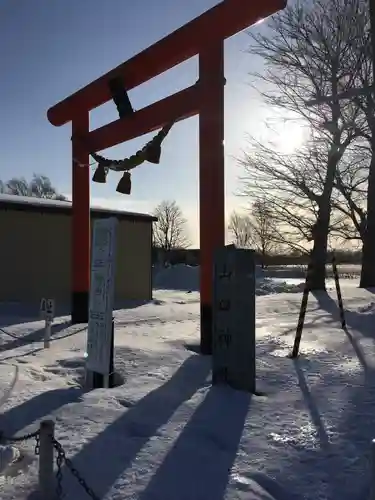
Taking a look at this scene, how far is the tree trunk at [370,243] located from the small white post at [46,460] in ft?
62.6

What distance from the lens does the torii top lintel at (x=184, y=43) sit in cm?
706

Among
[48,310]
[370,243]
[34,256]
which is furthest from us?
[370,243]

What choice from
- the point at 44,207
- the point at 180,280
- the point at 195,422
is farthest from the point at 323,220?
the point at 195,422

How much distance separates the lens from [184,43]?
312 inches

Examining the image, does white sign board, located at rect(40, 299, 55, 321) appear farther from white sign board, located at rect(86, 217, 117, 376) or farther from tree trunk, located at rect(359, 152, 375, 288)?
tree trunk, located at rect(359, 152, 375, 288)

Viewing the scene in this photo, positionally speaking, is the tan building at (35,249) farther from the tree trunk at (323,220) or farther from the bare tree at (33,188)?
the bare tree at (33,188)

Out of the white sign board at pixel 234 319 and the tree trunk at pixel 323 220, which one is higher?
the tree trunk at pixel 323 220

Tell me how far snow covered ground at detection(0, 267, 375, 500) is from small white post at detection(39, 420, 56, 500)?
14 cm

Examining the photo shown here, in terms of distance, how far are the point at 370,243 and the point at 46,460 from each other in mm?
19797

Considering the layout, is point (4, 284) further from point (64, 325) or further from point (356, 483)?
point (356, 483)

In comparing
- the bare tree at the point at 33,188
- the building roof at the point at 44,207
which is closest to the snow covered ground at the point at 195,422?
the building roof at the point at 44,207

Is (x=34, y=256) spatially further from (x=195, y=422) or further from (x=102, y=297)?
(x=195, y=422)

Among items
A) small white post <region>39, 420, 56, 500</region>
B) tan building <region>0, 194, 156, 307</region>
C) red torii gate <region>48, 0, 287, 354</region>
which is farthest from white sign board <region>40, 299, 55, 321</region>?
tan building <region>0, 194, 156, 307</region>

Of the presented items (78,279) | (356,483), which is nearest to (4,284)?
(78,279)
